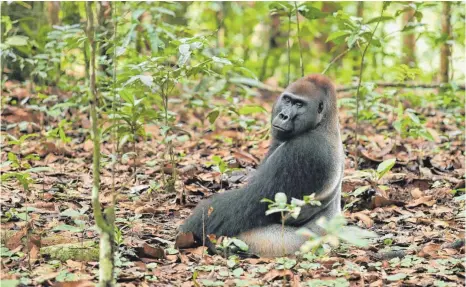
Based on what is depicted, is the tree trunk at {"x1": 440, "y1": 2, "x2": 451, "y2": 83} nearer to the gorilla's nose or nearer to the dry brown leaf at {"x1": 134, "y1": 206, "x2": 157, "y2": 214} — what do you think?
the gorilla's nose

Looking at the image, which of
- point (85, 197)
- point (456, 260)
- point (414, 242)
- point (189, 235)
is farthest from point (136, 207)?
point (456, 260)

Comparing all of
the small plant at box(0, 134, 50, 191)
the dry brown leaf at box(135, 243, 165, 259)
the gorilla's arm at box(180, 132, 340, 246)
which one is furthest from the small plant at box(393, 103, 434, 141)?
the small plant at box(0, 134, 50, 191)

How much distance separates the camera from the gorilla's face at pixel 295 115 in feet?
14.9

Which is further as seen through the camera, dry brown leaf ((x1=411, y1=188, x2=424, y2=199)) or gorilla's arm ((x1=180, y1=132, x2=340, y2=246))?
dry brown leaf ((x1=411, y1=188, x2=424, y2=199))

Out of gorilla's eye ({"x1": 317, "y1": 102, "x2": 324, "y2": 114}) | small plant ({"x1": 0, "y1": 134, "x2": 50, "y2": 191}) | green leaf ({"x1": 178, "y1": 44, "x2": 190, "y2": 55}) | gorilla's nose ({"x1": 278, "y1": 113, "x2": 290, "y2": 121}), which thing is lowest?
small plant ({"x1": 0, "y1": 134, "x2": 50, "y2": 191})

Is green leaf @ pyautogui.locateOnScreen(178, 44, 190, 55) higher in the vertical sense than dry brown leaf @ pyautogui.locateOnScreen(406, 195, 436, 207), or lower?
higher

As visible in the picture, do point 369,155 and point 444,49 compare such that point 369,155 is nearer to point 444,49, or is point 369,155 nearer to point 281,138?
point 281,138

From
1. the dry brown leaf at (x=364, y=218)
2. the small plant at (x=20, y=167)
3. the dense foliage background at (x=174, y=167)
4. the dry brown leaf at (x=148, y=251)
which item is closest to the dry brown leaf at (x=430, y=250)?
the dense foliage background at (x=174, y=167)

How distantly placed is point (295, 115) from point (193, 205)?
128 centimetres

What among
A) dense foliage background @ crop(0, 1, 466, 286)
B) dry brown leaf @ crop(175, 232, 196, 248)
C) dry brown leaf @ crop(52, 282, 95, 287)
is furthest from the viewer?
dry brown leaf @ crop(175, 232, 196, 248)

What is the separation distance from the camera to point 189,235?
428 cm

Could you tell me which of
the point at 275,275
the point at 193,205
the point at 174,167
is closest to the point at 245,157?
the point at 174,167

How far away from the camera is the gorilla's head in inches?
179

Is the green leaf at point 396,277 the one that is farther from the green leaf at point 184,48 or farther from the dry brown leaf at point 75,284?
the green leaf at point 184,48
